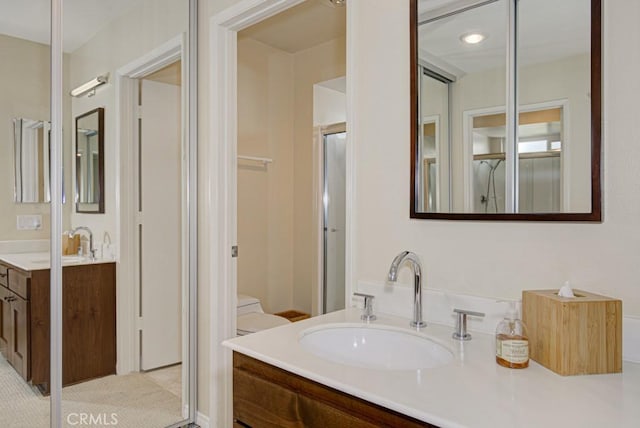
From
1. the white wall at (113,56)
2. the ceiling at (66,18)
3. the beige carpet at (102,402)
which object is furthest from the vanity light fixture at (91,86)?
the beige carpet at (102,402)

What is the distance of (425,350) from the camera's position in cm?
127

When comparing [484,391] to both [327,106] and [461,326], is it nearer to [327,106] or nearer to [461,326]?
[461,326]

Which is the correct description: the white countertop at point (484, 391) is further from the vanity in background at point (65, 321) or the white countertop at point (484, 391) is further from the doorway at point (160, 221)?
the doorway at point (160, 221)

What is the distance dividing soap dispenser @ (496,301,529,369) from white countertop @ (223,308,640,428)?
0.02 m

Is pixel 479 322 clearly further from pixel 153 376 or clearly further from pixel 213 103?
pixel 153 376

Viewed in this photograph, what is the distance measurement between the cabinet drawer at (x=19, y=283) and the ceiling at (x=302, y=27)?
216 centimetres

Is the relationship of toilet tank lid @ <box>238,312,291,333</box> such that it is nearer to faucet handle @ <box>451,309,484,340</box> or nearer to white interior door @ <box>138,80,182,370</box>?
white interior door @ <box>138,80,182,370</box>

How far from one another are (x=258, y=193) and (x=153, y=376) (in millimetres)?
1790

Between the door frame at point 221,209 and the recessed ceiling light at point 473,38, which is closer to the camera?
the recessed ceiling light at point 473,38

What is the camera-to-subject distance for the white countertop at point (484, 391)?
30.4 inches

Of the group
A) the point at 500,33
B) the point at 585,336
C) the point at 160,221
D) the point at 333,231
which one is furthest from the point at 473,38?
the point at 333,231

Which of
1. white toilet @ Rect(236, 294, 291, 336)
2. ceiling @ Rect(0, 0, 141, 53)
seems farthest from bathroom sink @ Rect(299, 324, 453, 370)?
ceiling @ Rect(0, 0, 141, 53)

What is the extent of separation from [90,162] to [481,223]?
5.86 feet

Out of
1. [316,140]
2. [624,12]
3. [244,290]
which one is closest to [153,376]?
[244,290]
